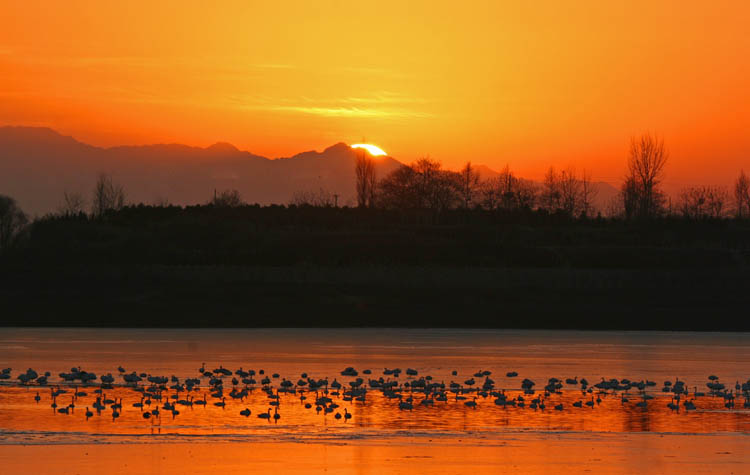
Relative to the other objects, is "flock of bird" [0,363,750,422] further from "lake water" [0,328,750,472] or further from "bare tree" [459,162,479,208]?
"bare tree" [459,162,479,208]

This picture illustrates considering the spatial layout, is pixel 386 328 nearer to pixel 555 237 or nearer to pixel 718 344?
pixel 718 344

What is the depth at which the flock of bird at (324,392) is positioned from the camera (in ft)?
84.9

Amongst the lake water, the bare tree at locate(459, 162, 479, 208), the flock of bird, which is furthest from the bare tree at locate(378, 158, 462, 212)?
the flock of bird

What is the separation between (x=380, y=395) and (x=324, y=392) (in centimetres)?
143

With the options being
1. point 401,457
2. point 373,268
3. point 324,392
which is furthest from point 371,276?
point 401,457

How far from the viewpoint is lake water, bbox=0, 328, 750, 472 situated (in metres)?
22.3

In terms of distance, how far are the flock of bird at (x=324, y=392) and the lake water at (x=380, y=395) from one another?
0.42 ft

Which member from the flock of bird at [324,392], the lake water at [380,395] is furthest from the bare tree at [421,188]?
the flock of bird at [324,392]

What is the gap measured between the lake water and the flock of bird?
13 cm

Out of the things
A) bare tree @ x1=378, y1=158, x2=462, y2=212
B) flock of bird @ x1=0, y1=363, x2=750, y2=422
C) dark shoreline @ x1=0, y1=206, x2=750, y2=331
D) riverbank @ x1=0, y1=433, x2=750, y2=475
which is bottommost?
riverbank @ x1=0, y1=433, x2=750, y2=475

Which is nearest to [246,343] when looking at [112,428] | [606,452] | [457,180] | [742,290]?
[112,428]

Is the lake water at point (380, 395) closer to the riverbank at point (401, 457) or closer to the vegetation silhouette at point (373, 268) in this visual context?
the riverbank at point (401, 457)

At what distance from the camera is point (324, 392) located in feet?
93.5

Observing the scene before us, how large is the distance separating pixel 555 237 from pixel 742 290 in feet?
110
